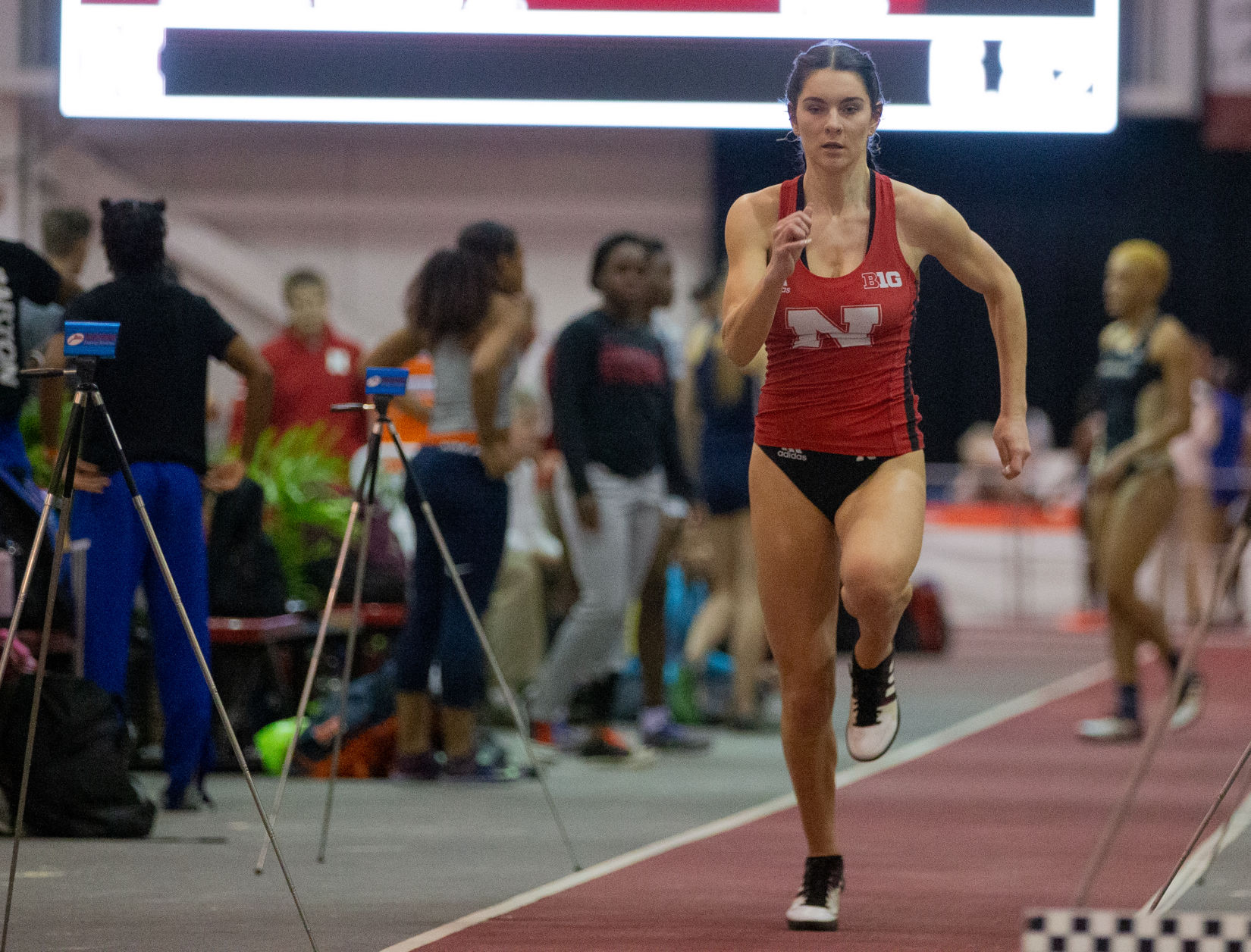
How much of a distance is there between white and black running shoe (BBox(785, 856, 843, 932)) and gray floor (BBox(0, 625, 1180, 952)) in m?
0.71

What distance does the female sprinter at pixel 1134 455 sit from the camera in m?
7.14

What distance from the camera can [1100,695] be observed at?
909cm

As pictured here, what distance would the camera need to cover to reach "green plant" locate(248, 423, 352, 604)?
682cm

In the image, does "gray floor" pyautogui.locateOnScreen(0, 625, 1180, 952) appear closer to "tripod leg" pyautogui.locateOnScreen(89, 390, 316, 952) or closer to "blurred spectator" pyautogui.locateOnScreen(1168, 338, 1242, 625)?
"tripod leg" pyautogui.locateOnScreen(89, 390, 316, 952)

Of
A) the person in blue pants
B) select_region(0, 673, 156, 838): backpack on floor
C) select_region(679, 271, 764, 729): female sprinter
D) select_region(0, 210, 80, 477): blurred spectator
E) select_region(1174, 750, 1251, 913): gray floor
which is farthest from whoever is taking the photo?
select_region(679, 271, 764, 729): female sprinter

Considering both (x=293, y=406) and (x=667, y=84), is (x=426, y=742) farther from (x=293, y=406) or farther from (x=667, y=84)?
(x=293, y=406)

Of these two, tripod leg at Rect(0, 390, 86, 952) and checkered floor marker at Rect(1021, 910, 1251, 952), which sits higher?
tripod leg at Rect(0, 390, 86, 952)

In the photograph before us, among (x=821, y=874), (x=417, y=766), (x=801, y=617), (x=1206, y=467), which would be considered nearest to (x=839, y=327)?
(x=801, y=617)

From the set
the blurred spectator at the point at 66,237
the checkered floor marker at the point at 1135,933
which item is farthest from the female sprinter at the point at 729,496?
the checkered floor marker at the point at 1135,933

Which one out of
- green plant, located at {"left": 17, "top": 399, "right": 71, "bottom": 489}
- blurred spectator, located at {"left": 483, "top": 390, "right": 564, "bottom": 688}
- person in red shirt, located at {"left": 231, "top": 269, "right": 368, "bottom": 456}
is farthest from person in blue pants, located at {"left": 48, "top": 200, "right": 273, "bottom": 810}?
person in red shirt, located at {"left": 231, "top": 269, "right": 368, "bottom": 456}

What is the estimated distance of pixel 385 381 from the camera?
470cm

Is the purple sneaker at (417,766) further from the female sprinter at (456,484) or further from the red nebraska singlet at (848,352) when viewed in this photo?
the red nebraska singlet at (848,352)

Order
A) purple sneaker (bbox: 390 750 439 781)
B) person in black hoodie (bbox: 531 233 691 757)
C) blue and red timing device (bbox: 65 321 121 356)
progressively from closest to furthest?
blue and red timing device (bbox: 65 321 121 356) < purple sneaker (bbox: 390 750 439 781) < person in black hoodie (bbox: 531 233 691 757)

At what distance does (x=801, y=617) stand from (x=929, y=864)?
1.20 metres
